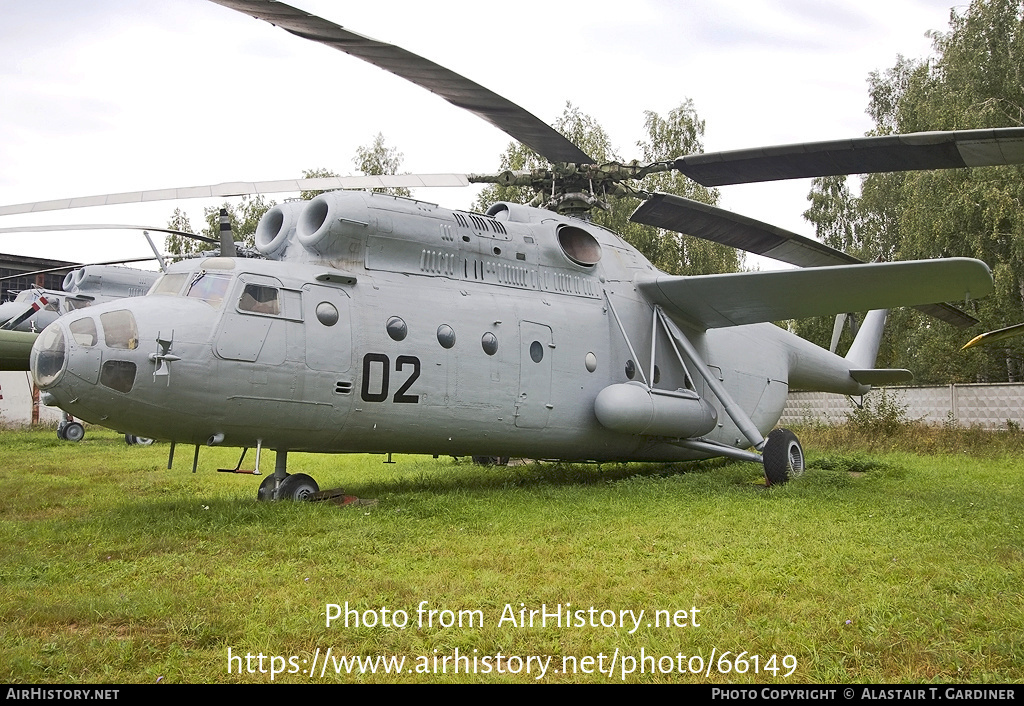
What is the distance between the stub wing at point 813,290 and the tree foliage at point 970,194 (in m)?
13.1

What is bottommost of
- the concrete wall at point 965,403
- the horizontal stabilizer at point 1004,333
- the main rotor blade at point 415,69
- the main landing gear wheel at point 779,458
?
the main landing gear wheel at point 779,458

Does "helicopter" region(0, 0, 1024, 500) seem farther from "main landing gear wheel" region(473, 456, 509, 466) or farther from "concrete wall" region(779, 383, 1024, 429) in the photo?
"concrete wall" region(779, 383, 1024, 429)

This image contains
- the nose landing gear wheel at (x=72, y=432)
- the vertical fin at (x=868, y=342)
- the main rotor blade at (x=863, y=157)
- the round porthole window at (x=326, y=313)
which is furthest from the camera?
the nose landing gear wheel at (x=72, y=432)

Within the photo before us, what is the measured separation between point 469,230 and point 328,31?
3.61 meters

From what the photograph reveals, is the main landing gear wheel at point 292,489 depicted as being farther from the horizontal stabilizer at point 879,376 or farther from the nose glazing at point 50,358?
the horizontal stabilizer at point 879,376

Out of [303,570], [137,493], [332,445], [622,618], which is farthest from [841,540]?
[137,493]

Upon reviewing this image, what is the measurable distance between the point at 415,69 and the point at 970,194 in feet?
66.1

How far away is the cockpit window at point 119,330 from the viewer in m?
7.09

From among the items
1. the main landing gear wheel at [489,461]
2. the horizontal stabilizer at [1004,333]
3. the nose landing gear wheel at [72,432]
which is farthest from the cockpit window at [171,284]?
the nose landing gear wheel at [72,432]

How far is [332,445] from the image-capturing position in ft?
28.0

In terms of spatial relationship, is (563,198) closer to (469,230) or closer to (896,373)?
(469,230)

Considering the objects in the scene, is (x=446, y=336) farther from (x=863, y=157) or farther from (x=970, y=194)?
(x=970, y=194)

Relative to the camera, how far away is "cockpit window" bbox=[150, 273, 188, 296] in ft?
25.8

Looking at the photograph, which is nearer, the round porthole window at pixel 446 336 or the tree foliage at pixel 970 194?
the round porthole window at pixel 446 336
